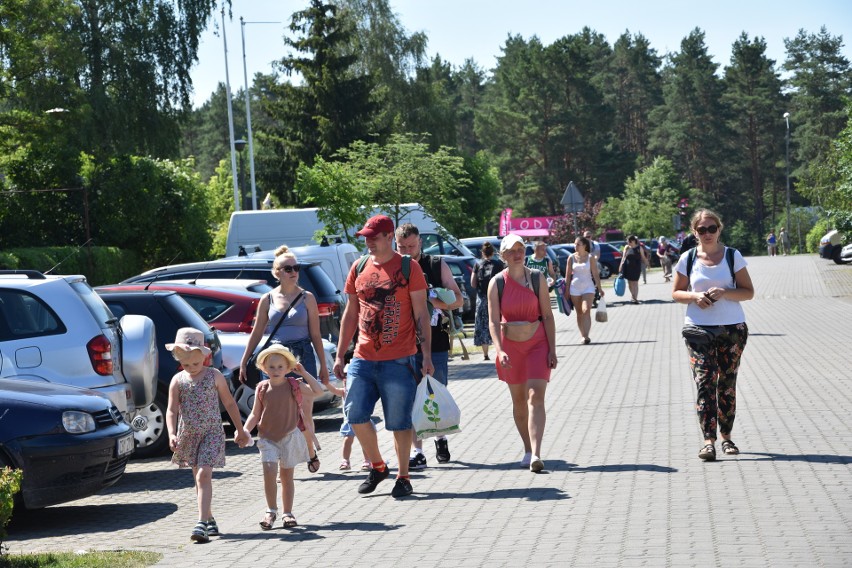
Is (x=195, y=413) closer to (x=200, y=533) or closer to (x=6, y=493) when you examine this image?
(x=200, y=533)

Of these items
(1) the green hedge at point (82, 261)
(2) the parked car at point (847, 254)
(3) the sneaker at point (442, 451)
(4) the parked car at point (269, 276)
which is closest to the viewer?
(3) the sneaker at point (442, 451)

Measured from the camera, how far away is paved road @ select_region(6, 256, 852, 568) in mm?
6684

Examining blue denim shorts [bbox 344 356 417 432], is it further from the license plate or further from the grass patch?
the grass patch

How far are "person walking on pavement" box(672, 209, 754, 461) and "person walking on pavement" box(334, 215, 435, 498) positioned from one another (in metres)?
2.02

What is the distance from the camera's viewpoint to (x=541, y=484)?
8.73 m

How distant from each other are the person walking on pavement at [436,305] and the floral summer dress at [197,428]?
2.16 m

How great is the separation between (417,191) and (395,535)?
717 inches

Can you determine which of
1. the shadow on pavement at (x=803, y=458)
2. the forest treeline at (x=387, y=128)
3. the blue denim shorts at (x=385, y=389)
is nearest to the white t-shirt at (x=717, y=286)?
the shadow on pavement at (x=803, y=458)

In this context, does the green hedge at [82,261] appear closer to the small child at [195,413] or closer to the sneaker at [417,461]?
the sneaker at [417,461]

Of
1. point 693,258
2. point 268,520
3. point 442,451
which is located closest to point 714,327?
point 693,258

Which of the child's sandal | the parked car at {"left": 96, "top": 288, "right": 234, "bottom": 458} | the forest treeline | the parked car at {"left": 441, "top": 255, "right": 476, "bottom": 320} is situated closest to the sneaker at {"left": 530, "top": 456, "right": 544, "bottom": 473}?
the child's sandal

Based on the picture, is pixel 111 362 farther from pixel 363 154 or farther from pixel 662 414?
pixel 363 154

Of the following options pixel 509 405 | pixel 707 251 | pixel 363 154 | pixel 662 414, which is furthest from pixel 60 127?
pixel 707 251

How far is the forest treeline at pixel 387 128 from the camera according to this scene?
32.0 metres
